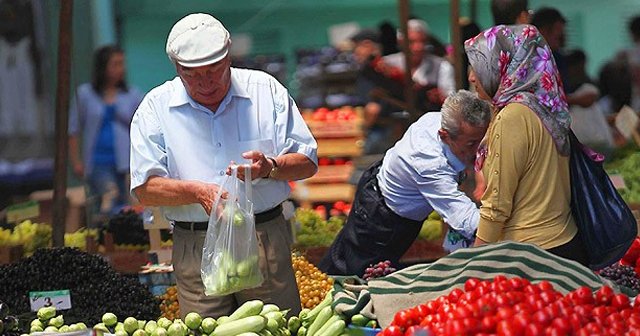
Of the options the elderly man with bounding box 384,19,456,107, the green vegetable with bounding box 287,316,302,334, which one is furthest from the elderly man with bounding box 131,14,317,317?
the elderly man with bounding box 384,19,456,107

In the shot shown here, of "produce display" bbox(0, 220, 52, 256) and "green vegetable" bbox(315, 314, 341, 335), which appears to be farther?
"produce display" bbox(0, 220, 52, 256)

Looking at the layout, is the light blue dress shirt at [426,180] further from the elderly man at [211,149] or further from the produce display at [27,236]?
the produce display at [27,236]

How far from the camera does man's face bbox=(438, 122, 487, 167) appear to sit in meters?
5.55

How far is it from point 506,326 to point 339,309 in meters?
0.89

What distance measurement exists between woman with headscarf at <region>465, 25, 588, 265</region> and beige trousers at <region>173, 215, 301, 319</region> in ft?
2.72

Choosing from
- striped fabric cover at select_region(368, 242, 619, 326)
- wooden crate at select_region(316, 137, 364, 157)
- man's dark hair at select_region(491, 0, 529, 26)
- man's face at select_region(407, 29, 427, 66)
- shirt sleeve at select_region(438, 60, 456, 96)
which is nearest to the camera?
striped fabric cover at select_region(368, 242, 619, 326)

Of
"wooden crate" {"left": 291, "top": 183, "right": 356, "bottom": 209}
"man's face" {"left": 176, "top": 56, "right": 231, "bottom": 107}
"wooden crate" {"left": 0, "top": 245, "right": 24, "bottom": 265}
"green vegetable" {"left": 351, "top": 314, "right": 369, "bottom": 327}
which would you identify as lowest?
"wooden crate" {"left": 291, "top": 183, "right": 356, "bottom": 209}

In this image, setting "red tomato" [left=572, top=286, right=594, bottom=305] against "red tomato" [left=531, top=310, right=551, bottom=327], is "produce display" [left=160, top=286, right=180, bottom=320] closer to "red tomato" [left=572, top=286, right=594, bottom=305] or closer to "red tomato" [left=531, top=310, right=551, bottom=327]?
"red tomato" [left=572, top=286, right=594, bottom=305]

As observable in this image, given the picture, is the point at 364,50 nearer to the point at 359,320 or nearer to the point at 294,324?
the point at 294,324

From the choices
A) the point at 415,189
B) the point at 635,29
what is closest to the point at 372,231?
the point at 415,189

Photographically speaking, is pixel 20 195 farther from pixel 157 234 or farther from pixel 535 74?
pixel 535 74

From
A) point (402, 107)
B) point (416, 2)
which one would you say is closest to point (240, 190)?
point (402, 107)

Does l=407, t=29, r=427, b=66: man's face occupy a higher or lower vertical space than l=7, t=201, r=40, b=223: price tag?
higher

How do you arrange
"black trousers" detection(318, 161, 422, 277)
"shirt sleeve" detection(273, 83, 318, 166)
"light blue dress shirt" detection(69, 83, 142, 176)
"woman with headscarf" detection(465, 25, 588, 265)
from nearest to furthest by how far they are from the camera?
"woman with headscarf" detection(465, 25, 588, 265) < "shirt sleeve" detection(273, 83, 318, 166) < "black trousers" detection(318, 161, 422, 277) < "light blue dress shirt" detection(69, 83, 142, 176)
